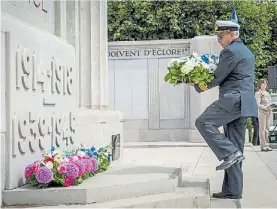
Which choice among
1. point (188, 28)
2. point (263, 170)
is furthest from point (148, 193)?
point (188, 28)

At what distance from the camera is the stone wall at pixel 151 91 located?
44.0 feet

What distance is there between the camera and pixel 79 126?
6.62 meters

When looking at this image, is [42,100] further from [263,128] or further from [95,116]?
[263,128]

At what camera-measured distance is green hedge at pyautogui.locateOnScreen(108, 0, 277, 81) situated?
19234 mm

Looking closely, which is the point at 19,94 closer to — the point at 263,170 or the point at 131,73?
the point at 263,170

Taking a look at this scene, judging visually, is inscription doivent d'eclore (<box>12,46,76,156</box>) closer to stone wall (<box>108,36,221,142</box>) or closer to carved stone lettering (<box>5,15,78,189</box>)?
carved stone lettering (<box>5,15,78,189</box>)

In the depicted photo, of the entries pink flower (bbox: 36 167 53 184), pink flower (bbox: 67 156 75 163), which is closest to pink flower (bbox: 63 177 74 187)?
pink flower (bbox: 36 167 53 184)

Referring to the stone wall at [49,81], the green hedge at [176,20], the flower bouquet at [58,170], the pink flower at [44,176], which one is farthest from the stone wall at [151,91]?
the pink flower at [44,176]

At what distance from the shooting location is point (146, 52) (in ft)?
45.2

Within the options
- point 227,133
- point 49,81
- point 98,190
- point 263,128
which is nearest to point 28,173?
point 98,190

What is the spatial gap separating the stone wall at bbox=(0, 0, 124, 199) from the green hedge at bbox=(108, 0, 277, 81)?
1180cm

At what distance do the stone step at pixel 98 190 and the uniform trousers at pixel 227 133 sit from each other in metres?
0.50

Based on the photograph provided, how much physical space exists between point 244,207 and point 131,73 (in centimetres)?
935

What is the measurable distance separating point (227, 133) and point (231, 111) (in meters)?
0.28
